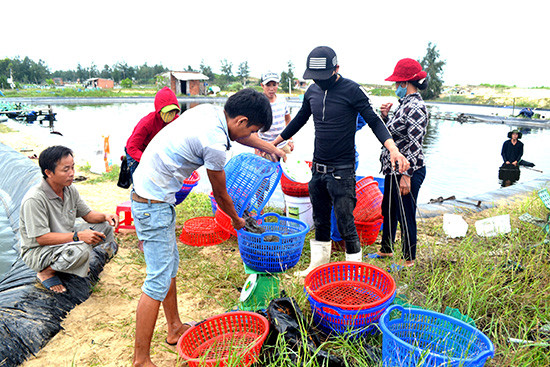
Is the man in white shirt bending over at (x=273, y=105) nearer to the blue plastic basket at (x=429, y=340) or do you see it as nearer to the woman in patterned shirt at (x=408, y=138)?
the woman in patterned shirt at (x=408, y=138)

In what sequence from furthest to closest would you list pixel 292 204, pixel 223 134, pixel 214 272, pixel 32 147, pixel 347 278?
pixel 32 147 → pixel 292 204 → pixel 214 272 → pixel 347 278 → pixel 223 134

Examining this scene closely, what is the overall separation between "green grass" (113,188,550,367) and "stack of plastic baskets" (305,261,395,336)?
10cm

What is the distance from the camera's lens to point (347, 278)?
2.48m

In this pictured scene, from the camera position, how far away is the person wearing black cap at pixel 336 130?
2.68 meters

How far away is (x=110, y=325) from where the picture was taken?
253 cm

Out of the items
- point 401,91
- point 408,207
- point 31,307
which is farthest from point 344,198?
point 31,307

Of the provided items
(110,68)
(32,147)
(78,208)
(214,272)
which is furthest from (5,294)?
(110,68)

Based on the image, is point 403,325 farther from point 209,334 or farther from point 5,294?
point 5,294

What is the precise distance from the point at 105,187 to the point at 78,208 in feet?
11.3

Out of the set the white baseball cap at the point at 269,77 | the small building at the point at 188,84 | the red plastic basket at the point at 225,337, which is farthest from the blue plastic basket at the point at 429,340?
the small building at the point at 188,84

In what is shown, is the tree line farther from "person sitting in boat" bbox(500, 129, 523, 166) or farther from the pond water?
"person sitting in boat" bbox(500, 129, 523, 166)

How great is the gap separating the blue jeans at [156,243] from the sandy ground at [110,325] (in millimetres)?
491

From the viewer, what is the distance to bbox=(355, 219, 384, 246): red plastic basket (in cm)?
366

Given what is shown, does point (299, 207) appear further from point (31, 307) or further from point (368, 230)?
point (31, 307)
